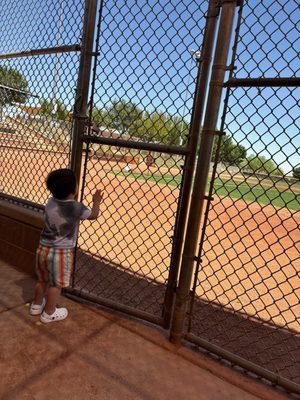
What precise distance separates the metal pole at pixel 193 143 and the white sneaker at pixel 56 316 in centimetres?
82

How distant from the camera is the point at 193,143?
252cm

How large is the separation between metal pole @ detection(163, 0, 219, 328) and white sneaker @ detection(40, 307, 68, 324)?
817 mm

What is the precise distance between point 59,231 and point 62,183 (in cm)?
38

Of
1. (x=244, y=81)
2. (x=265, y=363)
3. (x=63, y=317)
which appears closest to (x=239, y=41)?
(x=244, y=81)

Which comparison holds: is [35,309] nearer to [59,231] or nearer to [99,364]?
[59,231]

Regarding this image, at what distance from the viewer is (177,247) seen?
2.66m

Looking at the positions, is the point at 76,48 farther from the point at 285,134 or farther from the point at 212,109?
the point at 285,134

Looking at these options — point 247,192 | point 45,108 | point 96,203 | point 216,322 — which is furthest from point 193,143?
point 45,108

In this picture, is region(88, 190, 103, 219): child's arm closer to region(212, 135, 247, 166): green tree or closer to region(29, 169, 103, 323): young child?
region(29, 169, 103, 323): young child

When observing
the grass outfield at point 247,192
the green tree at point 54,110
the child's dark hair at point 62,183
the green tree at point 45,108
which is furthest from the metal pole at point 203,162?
the green tree at point 45,108

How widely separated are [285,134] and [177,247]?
1.13 metres

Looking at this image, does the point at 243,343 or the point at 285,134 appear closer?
the point at 285,134

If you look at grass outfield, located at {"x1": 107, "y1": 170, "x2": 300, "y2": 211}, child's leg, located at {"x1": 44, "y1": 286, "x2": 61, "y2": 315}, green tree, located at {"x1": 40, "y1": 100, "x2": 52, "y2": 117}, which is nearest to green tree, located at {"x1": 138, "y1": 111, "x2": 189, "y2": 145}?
grass outfield, located at {"x1": 107, "y1": 170, "x2": 300, "y2": 211}

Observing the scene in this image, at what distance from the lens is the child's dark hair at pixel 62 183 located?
2.63 m
